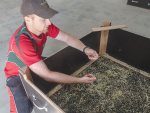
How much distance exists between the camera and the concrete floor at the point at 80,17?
247 centimetres

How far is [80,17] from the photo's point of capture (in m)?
3.16

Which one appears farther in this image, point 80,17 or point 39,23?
point 80,17

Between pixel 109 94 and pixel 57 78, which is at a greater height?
pixel 57 78

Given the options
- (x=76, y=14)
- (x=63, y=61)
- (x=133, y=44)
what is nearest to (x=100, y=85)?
(x=63, y=61)

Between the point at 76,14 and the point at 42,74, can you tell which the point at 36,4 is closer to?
the point at 42,74

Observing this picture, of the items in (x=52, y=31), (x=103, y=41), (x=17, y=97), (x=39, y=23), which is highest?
(x=39, y=23)

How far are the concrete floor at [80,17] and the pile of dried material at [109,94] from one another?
1.02 meters

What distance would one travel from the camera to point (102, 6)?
3.68 metres

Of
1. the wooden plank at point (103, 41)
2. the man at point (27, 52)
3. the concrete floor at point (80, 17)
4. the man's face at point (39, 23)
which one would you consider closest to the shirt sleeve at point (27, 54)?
the man at point (27, 52)

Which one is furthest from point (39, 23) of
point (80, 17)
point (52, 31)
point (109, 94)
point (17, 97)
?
point (80, 17)

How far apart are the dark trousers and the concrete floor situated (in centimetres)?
90

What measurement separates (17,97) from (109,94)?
726mm

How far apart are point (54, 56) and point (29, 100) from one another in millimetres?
374

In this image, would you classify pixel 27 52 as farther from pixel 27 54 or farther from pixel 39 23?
pixel 39 23
